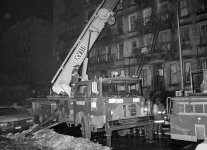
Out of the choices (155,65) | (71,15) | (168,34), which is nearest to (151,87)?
(155,65)

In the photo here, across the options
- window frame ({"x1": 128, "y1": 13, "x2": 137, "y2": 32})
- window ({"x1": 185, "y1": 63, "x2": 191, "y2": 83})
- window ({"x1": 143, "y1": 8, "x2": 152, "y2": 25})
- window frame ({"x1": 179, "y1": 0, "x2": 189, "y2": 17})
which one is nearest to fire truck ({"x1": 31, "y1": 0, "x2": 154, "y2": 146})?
window ({"x1": 185, "y1": 63, "x2": 191, "y2": 83})

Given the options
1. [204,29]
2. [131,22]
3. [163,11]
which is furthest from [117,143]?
[131,22]

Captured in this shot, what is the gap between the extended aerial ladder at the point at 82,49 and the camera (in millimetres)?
12555

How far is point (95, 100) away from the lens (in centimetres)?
961

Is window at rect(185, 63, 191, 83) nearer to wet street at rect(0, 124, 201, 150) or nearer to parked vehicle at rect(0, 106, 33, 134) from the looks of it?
wet street at rect(0, 124, 201, 150)

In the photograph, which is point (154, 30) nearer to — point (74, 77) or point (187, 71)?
point (187, 71)

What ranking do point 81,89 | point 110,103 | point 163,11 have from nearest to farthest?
1. point 110,103
2. point 81,89
3. point 163,11

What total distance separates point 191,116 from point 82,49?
23.9ft

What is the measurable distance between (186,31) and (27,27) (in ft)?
108

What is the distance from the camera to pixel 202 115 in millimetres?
8055

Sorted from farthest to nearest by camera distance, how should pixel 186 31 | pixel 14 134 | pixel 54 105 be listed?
pixel 186 31
pixel 54 105
pixel 14 134

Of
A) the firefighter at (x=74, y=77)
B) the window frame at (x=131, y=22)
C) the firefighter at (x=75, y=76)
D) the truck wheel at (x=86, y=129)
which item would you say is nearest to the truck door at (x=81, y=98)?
the truck wheel at (x=86, y=129)

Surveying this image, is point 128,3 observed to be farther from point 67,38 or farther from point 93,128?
point 93,128

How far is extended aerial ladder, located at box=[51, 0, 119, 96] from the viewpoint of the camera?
41.2 ft
